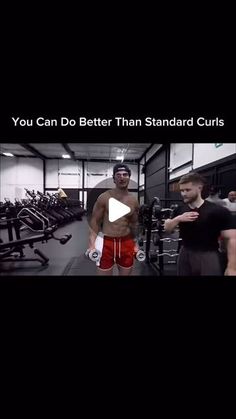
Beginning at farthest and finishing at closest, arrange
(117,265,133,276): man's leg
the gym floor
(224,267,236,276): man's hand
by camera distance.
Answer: the gym floor, (117,265,133,276): man's leg, (224,267,236,276): man's hand

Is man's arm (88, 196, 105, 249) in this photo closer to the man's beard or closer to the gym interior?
the gym interior

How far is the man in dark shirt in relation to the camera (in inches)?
45.8

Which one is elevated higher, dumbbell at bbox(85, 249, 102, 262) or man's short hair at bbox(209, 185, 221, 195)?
man's short hair at bbox(209, 185, 221, 195)

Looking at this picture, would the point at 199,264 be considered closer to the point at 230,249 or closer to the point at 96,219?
the point at 230,249

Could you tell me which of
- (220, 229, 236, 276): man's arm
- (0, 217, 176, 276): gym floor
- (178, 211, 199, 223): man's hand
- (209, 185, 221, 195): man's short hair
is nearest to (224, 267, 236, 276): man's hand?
(220, 229, 236, 276): man's arm

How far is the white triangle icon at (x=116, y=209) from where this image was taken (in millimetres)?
1377

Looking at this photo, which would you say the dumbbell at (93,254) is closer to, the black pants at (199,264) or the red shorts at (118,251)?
the red shorts at (118,251)

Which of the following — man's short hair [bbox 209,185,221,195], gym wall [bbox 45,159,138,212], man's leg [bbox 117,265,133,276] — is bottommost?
man's leg [bbox 117,265,133,276]

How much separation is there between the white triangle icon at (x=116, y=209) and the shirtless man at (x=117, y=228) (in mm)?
17

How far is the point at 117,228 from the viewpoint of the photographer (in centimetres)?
140

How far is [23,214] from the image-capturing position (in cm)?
287

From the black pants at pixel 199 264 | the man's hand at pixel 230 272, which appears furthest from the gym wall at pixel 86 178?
the man's hand at pixel 230 272
